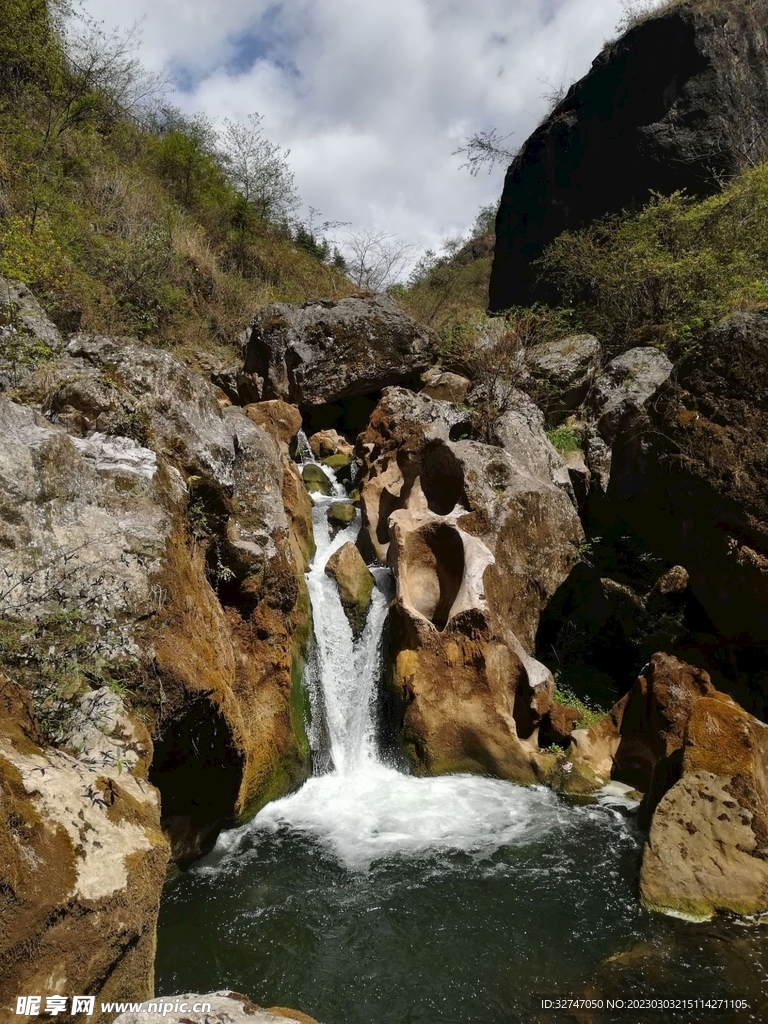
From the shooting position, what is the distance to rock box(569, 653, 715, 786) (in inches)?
292

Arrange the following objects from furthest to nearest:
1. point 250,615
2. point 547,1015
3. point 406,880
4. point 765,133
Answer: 1. point 765,133
2. point 250,615
3. point 406,880
4. point 547,1015

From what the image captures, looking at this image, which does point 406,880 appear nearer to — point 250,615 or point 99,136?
point 250,615

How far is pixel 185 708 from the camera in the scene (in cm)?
477

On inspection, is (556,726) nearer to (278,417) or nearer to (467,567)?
(467,567)

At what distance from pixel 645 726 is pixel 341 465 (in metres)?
8.67

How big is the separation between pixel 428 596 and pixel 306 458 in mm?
6214

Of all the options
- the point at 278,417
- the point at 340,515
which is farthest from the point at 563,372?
the point at 278,417

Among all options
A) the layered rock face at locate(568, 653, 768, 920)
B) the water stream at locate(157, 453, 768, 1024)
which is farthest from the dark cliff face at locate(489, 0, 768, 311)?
the water stream at locate(157, 453, 768, 1024)

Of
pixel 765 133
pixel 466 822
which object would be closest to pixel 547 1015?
pixel 466 822

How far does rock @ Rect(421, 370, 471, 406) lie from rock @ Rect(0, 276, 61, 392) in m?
9.10

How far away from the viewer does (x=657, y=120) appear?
17.5 metres

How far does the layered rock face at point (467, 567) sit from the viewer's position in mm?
7887

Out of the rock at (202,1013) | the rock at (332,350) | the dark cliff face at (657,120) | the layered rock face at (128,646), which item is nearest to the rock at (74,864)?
the layered rock face at (128,646)

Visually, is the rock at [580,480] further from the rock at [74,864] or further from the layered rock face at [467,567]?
the rock at [74,864]
